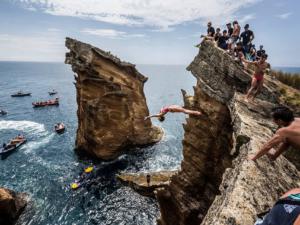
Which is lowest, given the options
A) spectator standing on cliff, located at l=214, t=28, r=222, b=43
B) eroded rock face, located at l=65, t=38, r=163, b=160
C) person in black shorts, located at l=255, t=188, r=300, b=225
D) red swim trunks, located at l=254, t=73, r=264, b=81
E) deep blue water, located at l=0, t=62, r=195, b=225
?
deep blue water, located at l=0, t=62, r=195, b=225

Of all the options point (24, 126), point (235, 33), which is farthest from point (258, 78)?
point (24, 126)

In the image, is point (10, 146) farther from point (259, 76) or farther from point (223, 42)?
point (259, 76)

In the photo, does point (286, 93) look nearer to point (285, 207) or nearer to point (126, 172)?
point (285, 207)

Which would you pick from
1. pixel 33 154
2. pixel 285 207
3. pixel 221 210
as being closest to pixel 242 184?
pixel 221 210

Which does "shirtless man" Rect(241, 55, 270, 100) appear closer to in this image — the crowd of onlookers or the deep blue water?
the crowd of onlookers

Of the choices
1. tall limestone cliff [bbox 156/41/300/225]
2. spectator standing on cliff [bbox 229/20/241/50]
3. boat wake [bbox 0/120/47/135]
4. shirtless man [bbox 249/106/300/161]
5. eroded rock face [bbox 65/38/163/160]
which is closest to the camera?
shirtless man [bbox 249/106/300/161]

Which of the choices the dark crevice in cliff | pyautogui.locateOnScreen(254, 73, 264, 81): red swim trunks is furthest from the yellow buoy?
pyautogui.locateOnScreen(254, 73, 264, 81): red swim trunks
